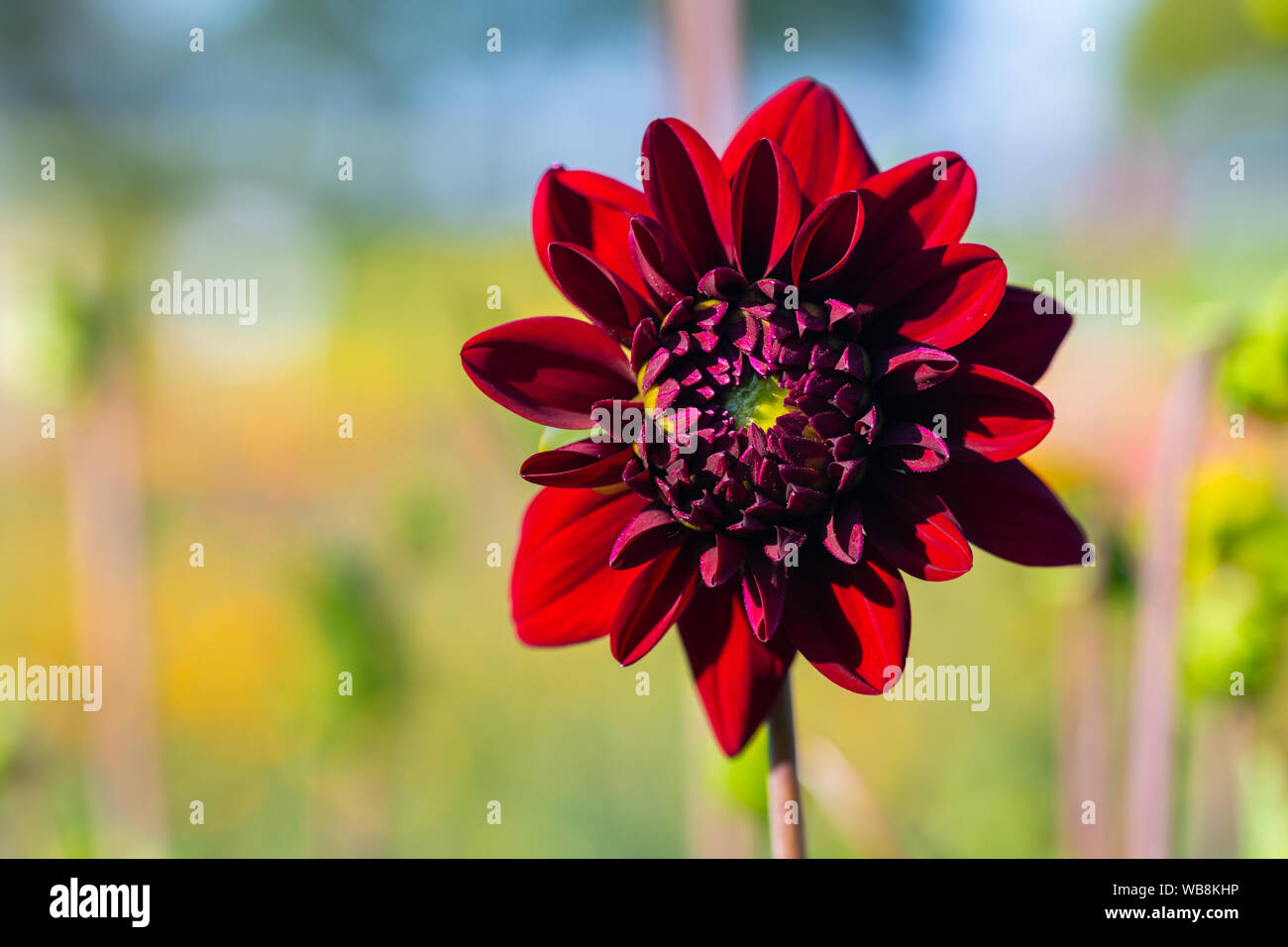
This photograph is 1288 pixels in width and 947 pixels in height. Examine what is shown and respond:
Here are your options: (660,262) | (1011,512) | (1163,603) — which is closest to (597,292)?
(660,262)

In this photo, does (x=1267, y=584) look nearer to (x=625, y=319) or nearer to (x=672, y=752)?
(x=625, y=319)

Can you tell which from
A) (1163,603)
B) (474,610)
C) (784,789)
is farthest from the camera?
(474,610)

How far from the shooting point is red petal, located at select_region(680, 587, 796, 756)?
1.68 feet

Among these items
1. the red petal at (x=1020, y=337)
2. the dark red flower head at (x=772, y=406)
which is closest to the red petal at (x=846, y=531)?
the dark red flower head at (x=772, y=406)

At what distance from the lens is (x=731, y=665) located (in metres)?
0.52

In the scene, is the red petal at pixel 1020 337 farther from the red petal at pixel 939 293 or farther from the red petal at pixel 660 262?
the red petal at pixel 660 262

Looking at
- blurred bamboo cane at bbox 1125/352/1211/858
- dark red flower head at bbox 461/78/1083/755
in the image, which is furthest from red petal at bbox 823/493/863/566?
blurred bamboo cane at bbox 1125/352/1211/858

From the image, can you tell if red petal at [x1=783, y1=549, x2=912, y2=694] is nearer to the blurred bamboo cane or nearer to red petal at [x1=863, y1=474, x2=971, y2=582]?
red petal at [x1=863, y1=474, x2=971, y2=582]

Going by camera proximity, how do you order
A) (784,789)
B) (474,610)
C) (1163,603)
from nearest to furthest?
(784,789) < (1163,603) < (474,610)

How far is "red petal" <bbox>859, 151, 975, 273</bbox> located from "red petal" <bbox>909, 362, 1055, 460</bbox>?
76mm

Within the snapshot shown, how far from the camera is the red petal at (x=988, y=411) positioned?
469mm

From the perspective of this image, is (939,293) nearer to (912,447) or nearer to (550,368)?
(912,447)

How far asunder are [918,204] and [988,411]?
0.12 meters

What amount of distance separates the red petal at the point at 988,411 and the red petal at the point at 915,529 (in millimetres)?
34
